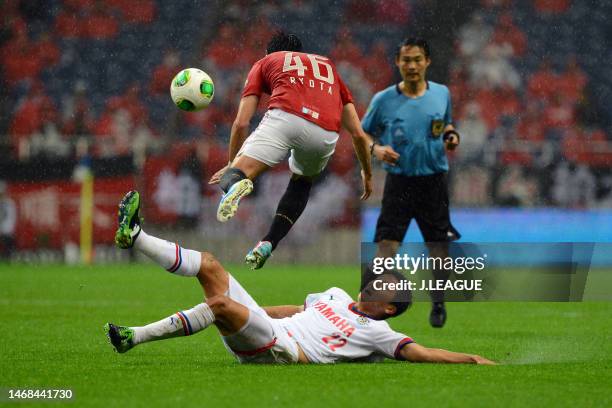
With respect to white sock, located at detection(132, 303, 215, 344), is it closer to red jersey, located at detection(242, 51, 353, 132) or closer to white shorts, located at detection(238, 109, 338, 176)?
white shorts, located at detection(238, 109, 338, 176)

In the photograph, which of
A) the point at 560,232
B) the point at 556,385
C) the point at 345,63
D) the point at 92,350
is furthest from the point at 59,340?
the point at 345,63

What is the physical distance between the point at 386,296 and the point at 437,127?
3.32 meters

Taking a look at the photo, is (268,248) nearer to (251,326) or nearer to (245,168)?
(245,168)

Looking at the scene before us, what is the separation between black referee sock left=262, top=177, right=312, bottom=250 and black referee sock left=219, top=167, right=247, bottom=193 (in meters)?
0.77

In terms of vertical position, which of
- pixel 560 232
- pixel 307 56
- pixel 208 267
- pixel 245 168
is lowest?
pixel 560 232

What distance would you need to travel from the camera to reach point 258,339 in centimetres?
604

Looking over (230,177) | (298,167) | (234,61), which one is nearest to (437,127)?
(298,167)

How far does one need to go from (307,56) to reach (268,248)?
1392 millimetres

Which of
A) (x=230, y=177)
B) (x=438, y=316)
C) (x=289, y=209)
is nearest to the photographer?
(x=230, y=177)

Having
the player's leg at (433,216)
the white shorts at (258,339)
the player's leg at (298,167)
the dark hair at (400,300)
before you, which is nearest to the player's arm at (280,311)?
the white shorts at (258,339)

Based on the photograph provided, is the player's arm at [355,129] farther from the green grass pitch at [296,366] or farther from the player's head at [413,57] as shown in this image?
the green grass pitch at [296,366]

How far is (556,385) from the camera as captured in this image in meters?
5.41

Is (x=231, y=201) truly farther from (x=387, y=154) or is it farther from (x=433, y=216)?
(x=433, y=216)

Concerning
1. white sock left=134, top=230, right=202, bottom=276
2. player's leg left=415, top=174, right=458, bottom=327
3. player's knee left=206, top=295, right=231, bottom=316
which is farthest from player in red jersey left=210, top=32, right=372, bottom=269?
player's leg left=415, top=174, right=458, bottom=327
